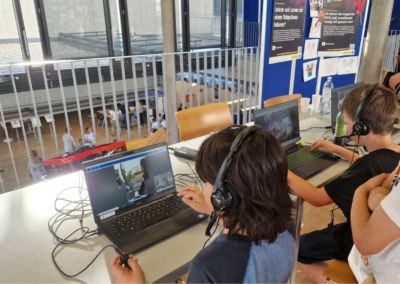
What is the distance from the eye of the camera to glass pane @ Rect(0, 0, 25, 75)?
4.91 m

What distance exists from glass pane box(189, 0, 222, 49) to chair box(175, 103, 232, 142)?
15.9 ft

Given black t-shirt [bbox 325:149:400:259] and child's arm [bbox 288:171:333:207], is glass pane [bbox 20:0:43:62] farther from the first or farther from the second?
black t-shirt [bbox 325:149:400:259]

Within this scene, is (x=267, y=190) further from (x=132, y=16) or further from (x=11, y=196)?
(x=132, y=16)

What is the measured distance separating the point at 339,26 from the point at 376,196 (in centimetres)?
433

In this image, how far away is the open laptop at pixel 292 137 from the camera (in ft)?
5.49

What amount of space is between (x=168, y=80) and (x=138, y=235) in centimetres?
411

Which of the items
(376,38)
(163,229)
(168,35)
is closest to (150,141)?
(163,229)

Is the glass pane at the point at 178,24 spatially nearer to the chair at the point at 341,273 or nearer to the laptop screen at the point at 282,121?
the laptop screen at the point at 282,121

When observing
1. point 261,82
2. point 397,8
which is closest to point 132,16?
point 261,82

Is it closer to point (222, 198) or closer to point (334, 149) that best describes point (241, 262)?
point (222, 198)

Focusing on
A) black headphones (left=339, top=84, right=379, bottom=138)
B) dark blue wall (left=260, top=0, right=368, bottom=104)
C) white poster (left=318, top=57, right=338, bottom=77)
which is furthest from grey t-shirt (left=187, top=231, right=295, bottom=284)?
white poster (left=318, top=57, right=338, bottom=77)

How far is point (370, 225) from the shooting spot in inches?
32.4

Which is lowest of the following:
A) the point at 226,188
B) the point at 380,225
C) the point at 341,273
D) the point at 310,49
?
the point at 341,273

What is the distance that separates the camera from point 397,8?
323 inches
